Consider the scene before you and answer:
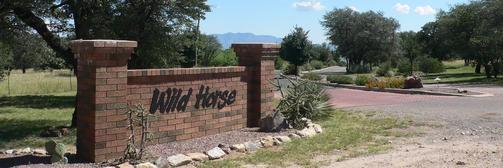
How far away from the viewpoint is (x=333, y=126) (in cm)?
1193

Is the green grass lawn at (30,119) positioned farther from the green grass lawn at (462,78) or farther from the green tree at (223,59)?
the green grass lawn at (462,78)

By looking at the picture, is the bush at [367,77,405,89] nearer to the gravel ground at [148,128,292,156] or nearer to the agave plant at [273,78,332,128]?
the agave plant at [273,78,332,128]

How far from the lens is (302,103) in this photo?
1197 centimetres

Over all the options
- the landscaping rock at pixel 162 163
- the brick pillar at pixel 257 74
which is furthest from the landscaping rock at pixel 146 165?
the brick pillar at pixel 257 74

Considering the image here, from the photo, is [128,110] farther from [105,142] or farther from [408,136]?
[408,136]

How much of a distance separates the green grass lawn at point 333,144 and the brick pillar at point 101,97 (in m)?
1.33

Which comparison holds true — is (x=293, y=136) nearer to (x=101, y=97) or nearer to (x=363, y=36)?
(x=101, y=97)

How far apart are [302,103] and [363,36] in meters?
45.3

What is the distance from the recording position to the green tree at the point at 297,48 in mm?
47969

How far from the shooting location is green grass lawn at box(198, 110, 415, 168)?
792 centimetres

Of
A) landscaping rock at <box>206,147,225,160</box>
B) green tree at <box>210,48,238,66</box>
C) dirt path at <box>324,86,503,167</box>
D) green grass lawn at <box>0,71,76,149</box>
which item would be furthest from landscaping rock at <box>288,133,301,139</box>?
green tree at <box>210,48,238,66</box>

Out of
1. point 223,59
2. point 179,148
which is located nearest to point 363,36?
point 223,59

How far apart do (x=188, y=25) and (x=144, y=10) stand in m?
2.66

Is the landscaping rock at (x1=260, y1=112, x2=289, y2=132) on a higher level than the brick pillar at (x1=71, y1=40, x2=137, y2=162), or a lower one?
lower
